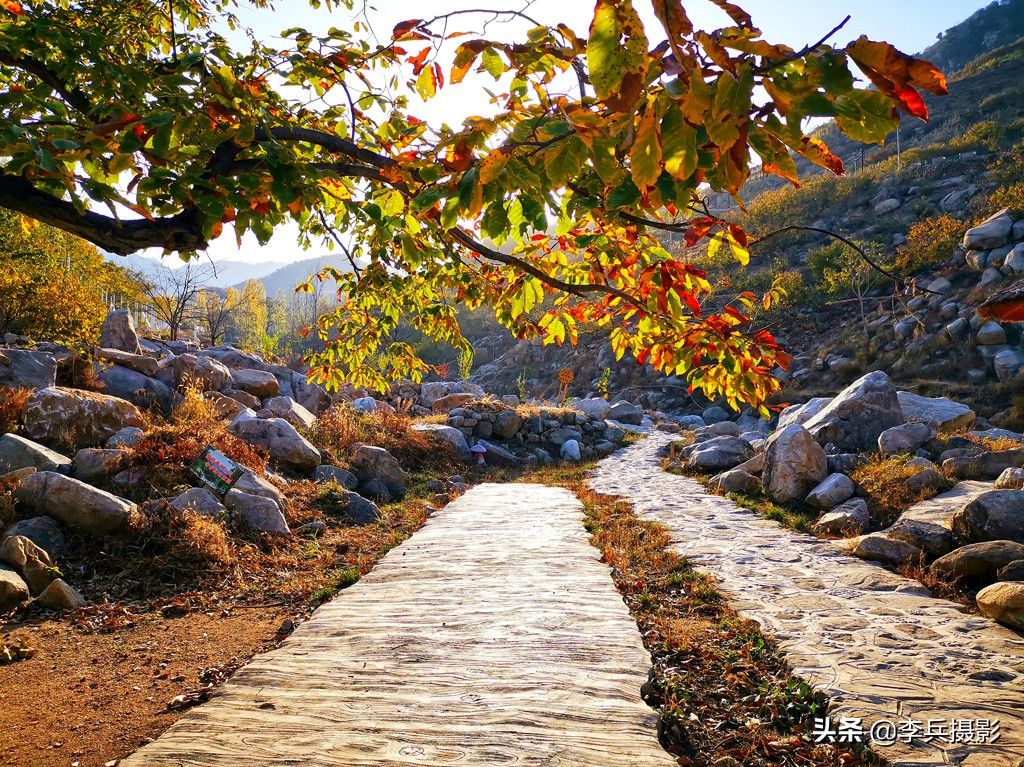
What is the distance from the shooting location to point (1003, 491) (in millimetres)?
4727

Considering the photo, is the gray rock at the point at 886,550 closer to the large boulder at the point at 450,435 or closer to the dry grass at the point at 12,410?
the large boulder at the point at 450,435

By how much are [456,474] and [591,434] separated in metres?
5.31

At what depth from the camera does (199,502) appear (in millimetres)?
5559

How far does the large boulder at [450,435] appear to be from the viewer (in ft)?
37.7

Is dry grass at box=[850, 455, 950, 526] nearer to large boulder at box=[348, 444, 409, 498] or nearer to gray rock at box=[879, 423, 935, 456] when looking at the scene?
gray rock at box=[879, 423, 935, 456]

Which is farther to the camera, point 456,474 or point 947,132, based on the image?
point 947,132

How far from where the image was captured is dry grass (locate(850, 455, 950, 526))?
6031 millimetres

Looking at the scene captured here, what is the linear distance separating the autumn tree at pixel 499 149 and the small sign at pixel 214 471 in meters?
3.12

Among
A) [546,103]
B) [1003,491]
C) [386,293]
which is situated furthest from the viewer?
[1003,491]

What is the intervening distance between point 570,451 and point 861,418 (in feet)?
20.8

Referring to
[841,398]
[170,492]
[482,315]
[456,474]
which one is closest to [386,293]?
[170,492]

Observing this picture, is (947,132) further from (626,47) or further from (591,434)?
(626,47)

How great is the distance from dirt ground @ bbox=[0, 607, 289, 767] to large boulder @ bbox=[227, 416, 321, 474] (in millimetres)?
3668

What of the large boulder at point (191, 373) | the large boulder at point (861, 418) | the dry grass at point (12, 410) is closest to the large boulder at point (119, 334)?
the large boulder at point (191, 373)
